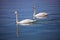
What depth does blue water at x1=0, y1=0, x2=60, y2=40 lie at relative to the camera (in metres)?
3.46

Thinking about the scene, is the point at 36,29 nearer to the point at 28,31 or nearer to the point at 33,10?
the point at 28,31

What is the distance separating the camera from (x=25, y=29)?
374 cm

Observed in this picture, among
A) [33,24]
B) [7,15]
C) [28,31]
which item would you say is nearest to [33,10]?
[7,15]

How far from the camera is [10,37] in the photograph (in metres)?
3.42

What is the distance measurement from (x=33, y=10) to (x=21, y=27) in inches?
37.7

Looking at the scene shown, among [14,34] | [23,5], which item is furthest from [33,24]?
[23,5]

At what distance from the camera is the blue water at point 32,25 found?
3.46 m

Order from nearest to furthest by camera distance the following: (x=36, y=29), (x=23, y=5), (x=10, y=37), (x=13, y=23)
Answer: (x=10, y=37), (x=36, y=29), (x=13, y=23), (x=23, y=5)

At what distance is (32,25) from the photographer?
3.94 meters

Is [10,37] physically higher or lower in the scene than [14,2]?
lower

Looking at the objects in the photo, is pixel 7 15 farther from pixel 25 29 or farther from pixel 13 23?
pixel 25 29

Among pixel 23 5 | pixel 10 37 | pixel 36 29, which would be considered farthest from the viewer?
pixel 23 5

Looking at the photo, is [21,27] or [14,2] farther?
[14,2]

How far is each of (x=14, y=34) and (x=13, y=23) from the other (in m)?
0.51
